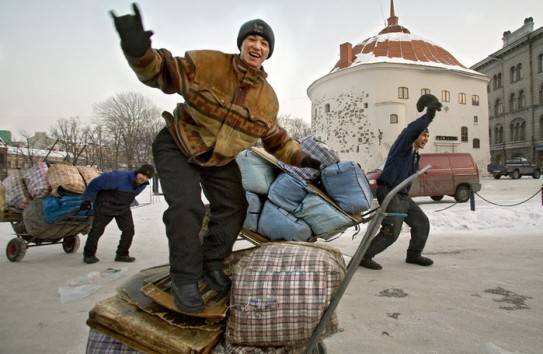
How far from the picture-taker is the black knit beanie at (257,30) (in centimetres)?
184

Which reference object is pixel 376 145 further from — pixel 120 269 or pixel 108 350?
pixel 108 350

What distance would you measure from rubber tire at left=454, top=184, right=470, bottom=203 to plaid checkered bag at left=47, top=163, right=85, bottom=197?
11725mm

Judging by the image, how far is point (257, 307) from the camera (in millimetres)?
1501

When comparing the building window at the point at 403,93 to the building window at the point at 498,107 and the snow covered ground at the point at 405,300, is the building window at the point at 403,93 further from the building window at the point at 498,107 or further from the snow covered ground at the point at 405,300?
the snow covered ground at the point at 405,300

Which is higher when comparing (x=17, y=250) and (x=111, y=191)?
(x=111, y=191)

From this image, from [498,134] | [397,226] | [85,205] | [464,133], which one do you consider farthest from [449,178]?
[498,134]

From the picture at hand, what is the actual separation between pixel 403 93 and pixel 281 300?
109 feet

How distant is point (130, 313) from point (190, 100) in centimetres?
102

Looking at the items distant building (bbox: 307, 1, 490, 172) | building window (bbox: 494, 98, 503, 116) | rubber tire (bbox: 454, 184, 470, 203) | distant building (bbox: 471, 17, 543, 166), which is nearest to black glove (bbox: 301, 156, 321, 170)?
rubber tire (bbox: 454, 184, 470, 203)

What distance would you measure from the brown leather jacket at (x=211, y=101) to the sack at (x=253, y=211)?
143 cm

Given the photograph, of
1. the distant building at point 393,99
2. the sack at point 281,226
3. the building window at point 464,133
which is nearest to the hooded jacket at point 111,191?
the sack at point 281,226

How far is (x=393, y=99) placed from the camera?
31.2m

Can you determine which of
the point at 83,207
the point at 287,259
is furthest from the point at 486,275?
the point at 83,207

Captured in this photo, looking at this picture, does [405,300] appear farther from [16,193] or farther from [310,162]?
[16,193]
